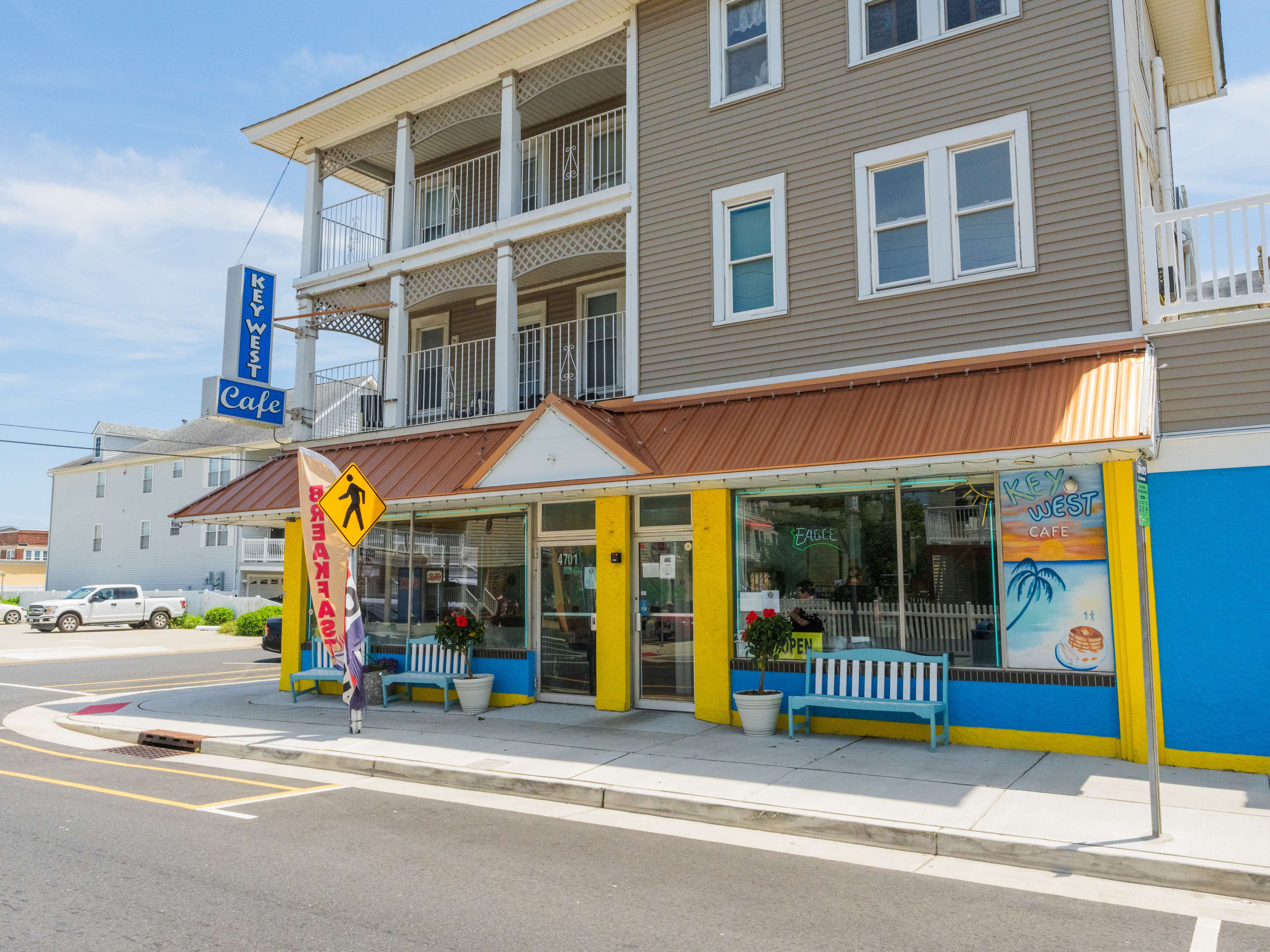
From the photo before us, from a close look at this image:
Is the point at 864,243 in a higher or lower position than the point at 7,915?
higher

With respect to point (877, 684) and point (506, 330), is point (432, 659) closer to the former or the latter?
point (506, 330)

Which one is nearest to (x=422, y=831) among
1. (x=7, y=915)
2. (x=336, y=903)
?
(x=336, y=903)

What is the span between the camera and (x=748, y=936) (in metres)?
4.85

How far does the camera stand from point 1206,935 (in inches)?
192

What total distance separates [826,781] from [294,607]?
10.5 metres

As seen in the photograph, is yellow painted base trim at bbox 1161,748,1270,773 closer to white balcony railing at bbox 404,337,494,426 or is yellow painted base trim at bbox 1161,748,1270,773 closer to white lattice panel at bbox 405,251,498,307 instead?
white balcony railing at bbox 404,337,494,426

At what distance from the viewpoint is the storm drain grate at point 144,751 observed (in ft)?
34.9

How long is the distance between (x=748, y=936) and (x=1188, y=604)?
6099 millimetres

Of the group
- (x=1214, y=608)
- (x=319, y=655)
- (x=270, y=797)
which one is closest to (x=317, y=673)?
(x=319, y=655)

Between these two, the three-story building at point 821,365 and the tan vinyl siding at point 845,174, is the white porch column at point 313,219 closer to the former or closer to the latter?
the three-story building at point 821,365

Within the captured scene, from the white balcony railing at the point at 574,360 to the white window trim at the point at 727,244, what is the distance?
7.21 feet

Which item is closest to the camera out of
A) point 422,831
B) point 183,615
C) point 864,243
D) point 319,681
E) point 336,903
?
point 336,903

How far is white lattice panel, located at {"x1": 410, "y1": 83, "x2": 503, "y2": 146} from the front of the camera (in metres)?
14.7

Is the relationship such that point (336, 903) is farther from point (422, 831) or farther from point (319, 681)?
point (319, 681)
